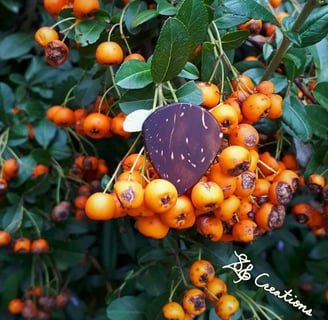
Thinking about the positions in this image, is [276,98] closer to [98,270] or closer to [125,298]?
[125,298]

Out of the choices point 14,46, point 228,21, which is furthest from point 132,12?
point 14,46

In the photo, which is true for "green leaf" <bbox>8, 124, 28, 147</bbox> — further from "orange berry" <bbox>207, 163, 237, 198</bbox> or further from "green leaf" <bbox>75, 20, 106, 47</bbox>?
"orange berry" <bbox>207, 163, 237, 198</bbox>

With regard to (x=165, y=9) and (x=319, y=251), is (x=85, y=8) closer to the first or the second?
(x=165, y=9)

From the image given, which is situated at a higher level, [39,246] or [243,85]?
[243,85]

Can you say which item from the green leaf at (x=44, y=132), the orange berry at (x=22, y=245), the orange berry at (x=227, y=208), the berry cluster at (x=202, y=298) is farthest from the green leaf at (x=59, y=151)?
the orange berry at (x=227, y=208)

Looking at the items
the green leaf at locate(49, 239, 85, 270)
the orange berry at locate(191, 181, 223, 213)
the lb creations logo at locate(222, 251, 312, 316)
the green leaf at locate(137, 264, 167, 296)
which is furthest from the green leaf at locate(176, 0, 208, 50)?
the green leaf at locate(49, 239, 85, 270)

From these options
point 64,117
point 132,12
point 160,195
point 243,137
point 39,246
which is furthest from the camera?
point 39,246
